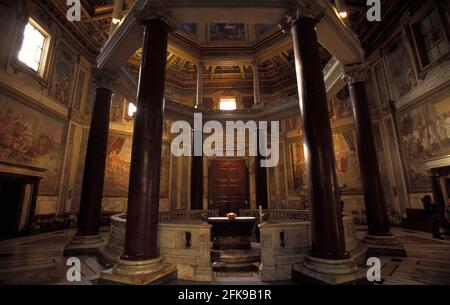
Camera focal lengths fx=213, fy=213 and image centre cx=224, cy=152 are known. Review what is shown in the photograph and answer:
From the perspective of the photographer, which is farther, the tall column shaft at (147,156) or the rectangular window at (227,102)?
the rectangular window at (227,102)

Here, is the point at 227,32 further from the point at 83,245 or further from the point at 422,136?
the point at 83,245

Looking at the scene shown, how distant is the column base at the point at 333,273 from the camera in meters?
3.28

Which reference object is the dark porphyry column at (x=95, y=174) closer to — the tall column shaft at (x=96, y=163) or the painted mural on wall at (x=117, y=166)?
the tall column shaft at (x=96, y=163)

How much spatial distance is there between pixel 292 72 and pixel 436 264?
11.8m

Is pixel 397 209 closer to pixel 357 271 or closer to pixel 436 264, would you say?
pixel 436 264

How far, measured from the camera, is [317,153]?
393cm

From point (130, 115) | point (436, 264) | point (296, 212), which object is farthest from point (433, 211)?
point (130, 115)

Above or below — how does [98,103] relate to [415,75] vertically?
below

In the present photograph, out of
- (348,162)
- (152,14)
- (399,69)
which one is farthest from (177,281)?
(399,69)

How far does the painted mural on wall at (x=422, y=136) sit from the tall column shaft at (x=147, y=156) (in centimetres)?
1049

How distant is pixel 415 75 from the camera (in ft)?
31.6

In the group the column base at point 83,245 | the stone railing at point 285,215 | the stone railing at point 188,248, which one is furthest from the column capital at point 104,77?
the stone railing at point 285,215

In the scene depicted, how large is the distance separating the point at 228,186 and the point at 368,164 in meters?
8.25
